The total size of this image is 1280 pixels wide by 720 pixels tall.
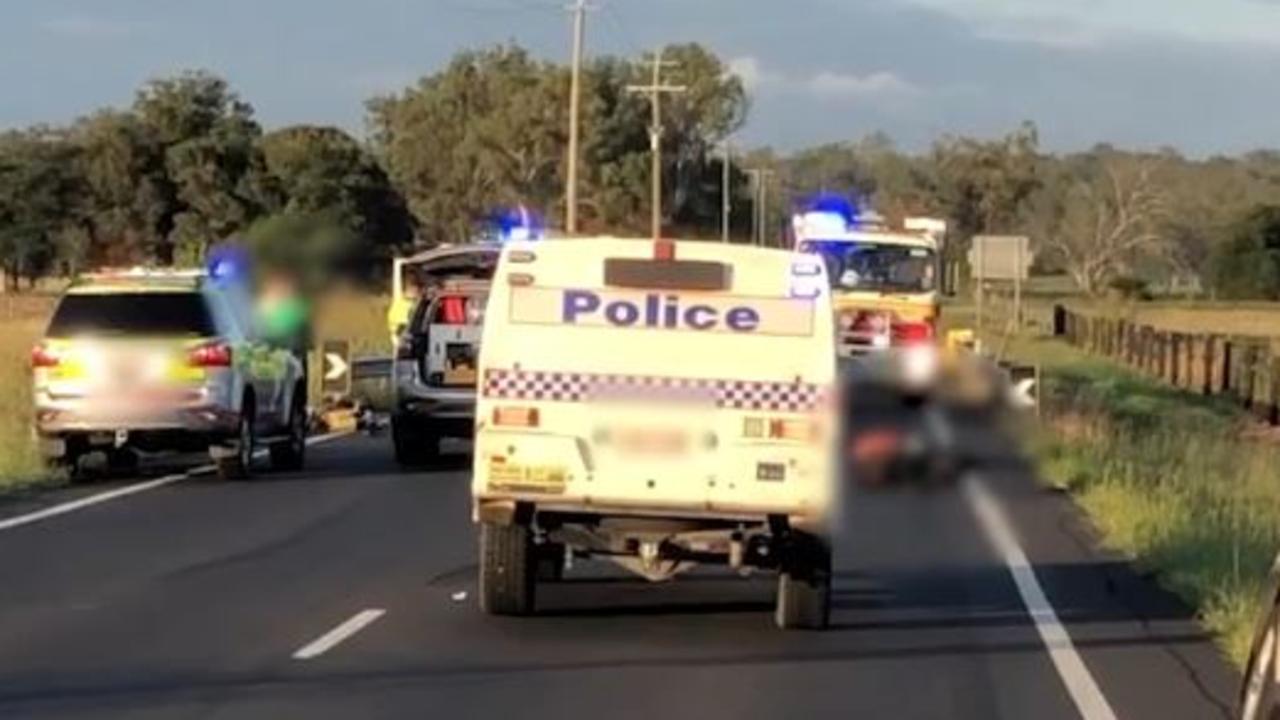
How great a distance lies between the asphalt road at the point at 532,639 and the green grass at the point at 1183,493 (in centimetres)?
29

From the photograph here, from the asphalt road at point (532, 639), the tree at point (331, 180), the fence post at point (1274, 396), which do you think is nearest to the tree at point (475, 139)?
the tree at point (331, 180)

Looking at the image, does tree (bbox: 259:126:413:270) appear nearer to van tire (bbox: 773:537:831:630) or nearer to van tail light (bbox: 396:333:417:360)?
van tail light (bbox: 396:333:417:360)

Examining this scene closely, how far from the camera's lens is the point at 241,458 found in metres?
24.8

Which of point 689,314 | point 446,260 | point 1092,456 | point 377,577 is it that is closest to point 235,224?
point 446,260

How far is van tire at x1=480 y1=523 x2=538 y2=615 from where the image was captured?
13461mm

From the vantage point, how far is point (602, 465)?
12.3 metres

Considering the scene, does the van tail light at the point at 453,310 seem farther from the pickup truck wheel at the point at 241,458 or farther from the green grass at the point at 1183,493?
the green grass at the point at 1183,493

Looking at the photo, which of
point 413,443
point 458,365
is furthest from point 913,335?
point 413,443

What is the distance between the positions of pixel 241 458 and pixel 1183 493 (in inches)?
363

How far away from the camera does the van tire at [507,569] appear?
13.5 m

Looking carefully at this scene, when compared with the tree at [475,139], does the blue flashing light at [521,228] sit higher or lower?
lower

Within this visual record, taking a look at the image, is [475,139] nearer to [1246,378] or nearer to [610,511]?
[1246,378]

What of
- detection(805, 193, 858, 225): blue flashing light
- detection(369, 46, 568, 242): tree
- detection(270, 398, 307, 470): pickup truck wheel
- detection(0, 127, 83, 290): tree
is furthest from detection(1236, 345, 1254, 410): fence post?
detection(369, 46, 568, 242): tree

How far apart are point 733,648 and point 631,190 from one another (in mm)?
71339
